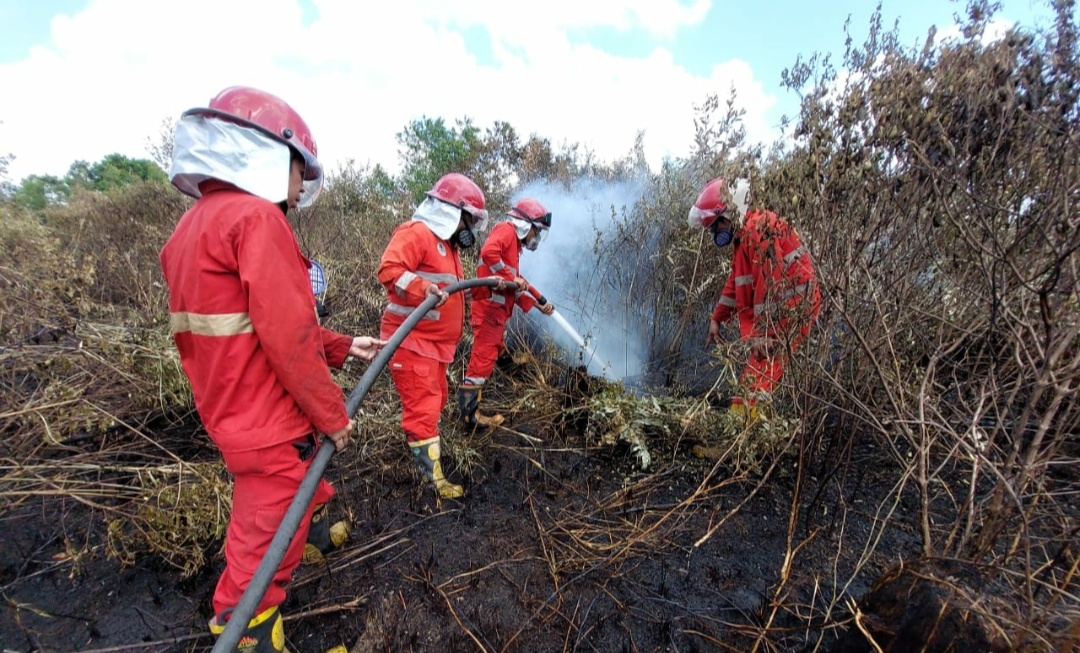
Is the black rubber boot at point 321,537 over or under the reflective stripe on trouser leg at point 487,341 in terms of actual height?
under

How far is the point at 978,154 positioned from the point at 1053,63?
34cm

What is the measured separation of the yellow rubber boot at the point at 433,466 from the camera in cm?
318

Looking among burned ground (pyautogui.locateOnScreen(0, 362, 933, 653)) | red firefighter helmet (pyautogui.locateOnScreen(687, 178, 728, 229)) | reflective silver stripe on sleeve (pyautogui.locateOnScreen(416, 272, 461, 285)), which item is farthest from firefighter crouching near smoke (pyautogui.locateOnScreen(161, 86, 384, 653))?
red firefighter helmet (pyautogui.locateOnScreen(687, 178, 728, 229))

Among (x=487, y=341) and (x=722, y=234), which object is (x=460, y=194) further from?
(x=722, y=234)

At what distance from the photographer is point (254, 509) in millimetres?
1854

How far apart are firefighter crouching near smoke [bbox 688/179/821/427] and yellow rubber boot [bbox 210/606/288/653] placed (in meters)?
2.68

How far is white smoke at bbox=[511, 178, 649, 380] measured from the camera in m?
5.32

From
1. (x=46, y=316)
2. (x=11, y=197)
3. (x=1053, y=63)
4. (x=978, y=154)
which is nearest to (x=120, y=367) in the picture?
(x=46, y=316)

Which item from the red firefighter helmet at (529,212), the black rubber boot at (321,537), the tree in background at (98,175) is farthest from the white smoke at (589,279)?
the tree in background at (98,175)

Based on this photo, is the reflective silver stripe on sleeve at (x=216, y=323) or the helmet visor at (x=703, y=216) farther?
the helmet visor at (x=703, y=216)

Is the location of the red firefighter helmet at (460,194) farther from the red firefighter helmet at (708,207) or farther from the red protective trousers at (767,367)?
the red protective trousers at (767,367)

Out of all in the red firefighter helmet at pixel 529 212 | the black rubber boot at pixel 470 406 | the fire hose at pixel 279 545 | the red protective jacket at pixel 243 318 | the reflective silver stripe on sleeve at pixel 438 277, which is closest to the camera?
the fire hose at pixel 279 545

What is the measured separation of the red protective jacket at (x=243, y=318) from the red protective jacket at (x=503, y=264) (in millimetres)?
2448

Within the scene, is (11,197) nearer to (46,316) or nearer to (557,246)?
(46,316)
